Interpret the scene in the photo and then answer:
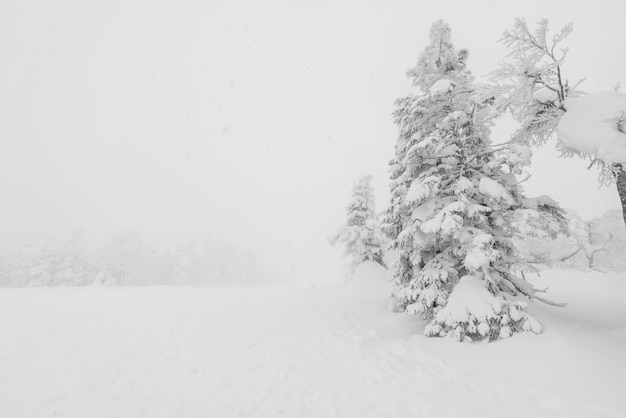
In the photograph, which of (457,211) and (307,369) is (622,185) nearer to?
(457,211)

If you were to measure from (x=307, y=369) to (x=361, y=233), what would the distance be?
13943 millimetres

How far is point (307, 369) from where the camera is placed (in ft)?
25.4

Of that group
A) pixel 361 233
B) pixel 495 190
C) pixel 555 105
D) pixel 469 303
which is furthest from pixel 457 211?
pixel 361 233

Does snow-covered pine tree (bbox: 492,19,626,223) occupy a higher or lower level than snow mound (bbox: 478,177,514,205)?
higher

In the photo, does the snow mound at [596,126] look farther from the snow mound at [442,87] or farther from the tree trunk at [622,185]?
the snow mound at [442,87]

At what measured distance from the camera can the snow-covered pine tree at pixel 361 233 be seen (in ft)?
69.2

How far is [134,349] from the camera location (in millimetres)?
9031

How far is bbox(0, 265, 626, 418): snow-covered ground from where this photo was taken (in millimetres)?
5604

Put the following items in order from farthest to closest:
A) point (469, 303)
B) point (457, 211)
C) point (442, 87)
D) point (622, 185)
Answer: point (442, 87)
point (457, 211)
point (469, 303)
point (622, 185)

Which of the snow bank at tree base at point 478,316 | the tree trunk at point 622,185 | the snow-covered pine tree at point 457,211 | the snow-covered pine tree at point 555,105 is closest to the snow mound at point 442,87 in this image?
the snow-covered pine tree at point 457,211

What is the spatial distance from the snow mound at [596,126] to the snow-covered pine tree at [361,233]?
14.0 m

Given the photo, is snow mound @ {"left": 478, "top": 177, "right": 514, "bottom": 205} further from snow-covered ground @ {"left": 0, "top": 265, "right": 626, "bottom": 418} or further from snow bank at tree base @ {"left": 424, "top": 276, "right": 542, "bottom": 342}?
snow-covered ground @ {"left": 0, "top": 265, "right": 626, "bottom": 418}

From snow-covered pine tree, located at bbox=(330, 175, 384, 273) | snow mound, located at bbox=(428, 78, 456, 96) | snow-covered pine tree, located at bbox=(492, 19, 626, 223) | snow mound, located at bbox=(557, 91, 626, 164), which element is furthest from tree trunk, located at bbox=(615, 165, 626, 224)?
snow-covered pine tree, located at bbox=(330, 175, 384, 273)

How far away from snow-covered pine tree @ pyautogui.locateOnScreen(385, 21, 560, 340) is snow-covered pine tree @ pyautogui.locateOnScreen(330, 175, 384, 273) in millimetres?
9064
